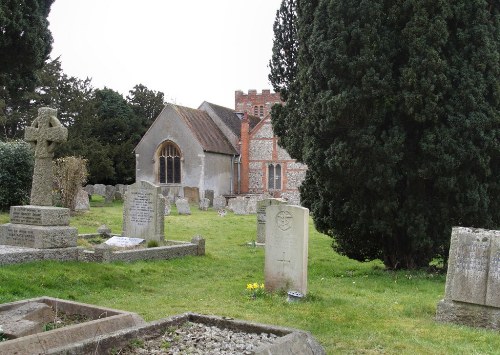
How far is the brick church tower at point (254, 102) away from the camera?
192 feet

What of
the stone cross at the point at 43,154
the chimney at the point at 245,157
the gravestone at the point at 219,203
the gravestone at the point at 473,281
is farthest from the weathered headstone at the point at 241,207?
the gravestone at the point at 473,281

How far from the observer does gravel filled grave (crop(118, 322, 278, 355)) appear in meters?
5.48

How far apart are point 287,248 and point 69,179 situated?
17330 mm

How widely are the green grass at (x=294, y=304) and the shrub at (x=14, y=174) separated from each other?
36.6 ft

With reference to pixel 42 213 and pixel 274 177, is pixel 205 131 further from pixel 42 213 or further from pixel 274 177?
pixel 42 213

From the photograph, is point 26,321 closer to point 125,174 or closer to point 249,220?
point 249,220

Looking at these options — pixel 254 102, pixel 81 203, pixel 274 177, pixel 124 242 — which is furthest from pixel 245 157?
pixel 124 242

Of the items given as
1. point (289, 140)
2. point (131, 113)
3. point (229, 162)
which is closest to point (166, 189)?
point (229, 162)

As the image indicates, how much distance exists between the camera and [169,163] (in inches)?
1697

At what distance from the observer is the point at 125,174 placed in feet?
156

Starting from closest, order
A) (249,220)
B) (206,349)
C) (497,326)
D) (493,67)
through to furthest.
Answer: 1. (206,349)
2. (497,326)
3. (493,67)
4. (249,220)

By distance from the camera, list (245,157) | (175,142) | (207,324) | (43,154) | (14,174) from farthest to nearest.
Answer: (245,157) < (175,142) < (14,174) < (43,154) < (207,324)

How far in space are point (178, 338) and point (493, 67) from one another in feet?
30.6

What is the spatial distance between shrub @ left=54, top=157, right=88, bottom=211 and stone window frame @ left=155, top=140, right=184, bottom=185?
1748 cm
